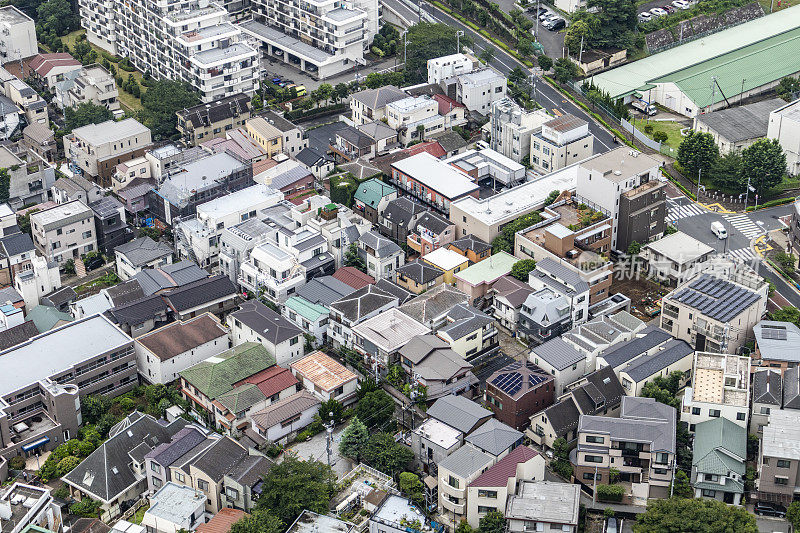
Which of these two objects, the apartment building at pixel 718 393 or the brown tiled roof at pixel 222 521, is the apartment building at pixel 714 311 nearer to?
the apartment building at pixel 718 393

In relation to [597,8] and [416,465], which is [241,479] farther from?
[597,8]

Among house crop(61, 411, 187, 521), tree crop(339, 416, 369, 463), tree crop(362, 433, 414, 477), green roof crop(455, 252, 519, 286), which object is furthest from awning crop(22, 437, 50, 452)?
green roof crop(455, 252, 519, 286)

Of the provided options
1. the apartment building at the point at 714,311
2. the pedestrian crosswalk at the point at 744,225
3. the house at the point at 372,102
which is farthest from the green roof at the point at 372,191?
the pedestrian crosswalk at the point at 744,225

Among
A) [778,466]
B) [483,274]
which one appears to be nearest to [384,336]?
[483,274]

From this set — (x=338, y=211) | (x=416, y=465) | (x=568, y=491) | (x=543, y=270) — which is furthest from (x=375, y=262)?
(x=568, y=491)

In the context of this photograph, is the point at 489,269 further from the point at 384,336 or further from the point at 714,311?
the point at 714,311

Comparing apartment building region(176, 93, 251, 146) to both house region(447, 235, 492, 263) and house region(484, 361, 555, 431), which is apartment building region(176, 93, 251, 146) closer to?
house region(447, 235, 492, 263)
